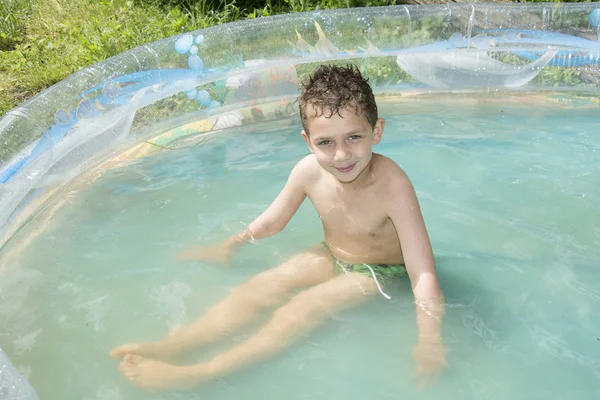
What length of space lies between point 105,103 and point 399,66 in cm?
193

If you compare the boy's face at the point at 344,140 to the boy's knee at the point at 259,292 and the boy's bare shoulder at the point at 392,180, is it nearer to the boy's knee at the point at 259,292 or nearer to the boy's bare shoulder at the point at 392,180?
the boy's bare shoulder at the point at 392,180

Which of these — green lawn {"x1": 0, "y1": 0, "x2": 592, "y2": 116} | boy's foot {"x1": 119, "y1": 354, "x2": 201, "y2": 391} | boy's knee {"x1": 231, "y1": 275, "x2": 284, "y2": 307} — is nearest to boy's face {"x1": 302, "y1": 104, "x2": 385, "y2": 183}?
boy's knee {"x1": 231, "y1": 275, "x2": 284, "y2": 307}

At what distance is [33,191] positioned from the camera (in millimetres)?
3652

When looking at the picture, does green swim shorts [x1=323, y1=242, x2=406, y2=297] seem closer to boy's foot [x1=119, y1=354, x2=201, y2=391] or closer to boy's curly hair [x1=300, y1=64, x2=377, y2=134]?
boy's curly hair [x1=300, y1=64, x2=377, y2=134]

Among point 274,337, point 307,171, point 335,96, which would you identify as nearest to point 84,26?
point 307,171

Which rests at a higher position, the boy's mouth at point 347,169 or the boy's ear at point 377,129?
the boy's ear at point 377,129

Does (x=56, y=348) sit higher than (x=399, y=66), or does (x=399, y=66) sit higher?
(x=399, y=66)

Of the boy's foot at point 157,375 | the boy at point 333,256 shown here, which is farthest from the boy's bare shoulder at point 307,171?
the boy's foot at point 157,375

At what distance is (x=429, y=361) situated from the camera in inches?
103

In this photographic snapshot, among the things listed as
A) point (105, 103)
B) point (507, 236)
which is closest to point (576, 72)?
point (507, 236)

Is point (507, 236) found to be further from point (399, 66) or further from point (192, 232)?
point (399, 66)

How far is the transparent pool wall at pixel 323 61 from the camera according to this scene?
14.4ft

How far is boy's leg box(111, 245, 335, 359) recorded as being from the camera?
8.57 ft

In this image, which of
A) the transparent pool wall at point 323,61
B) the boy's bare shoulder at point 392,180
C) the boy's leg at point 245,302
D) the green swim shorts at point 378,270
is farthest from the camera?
the transparent pool wall at point 323,61
